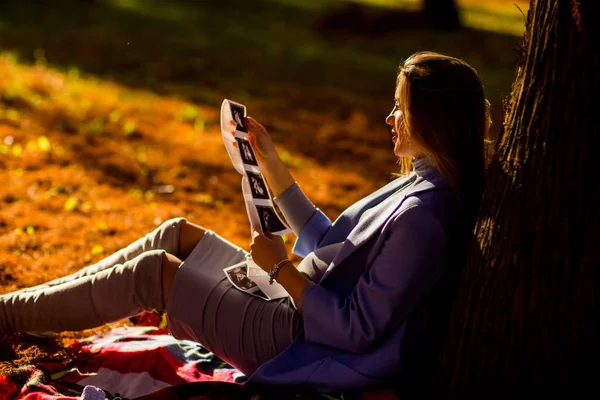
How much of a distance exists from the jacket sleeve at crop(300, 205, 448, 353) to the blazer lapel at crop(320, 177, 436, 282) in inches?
3.4

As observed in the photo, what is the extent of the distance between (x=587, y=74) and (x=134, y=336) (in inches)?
99.8

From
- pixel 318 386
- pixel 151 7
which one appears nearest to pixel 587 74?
pixel 318 386

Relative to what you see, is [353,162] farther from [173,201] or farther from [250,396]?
[250,396]

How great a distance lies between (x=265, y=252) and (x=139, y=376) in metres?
0.91

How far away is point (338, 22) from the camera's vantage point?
53.3 ft

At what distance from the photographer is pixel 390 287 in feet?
8.71

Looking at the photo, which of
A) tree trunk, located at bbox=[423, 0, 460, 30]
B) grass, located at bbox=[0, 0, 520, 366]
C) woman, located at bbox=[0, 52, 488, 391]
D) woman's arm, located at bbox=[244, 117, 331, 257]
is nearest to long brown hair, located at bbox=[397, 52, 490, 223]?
woman, located at bbox=[0, 52, 488, 391]

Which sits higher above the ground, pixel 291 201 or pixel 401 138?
pixel 401 138

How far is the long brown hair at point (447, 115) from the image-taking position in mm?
2697

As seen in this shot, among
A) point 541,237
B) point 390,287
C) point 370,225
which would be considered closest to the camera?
point 541,237

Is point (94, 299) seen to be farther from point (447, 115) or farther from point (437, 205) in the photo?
point (447, 115)

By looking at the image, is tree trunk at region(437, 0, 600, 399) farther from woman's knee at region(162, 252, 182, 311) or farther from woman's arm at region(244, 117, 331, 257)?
woman's knee at region(162, 252, 182, 311)

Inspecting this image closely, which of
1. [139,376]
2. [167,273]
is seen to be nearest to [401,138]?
[167,273]

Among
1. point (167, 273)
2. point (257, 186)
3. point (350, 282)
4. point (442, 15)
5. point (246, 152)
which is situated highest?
point (442, 15)
